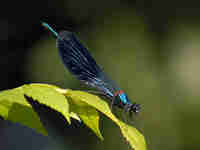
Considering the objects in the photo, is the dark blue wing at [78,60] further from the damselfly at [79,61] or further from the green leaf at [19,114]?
the green leaf at [19,114]

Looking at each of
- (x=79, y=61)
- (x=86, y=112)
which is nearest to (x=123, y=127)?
(x=86, y=112)

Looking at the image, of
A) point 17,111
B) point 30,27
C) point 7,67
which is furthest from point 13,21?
point 17,111

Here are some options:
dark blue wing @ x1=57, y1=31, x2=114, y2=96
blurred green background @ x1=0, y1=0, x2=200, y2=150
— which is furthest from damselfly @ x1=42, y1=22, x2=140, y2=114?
blurred green background @ x1=0, y1=0, x2=200, y2=150

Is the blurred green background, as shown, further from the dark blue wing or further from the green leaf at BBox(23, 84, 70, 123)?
the green leaf at BBox(23, 84, 70, 123)

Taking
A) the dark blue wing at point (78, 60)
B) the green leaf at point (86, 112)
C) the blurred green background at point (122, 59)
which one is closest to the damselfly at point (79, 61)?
the dark blue wing at point (78, 60)

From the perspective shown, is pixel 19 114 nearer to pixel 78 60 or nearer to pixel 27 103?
pixel 27 103

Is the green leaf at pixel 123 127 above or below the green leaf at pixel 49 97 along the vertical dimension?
below
